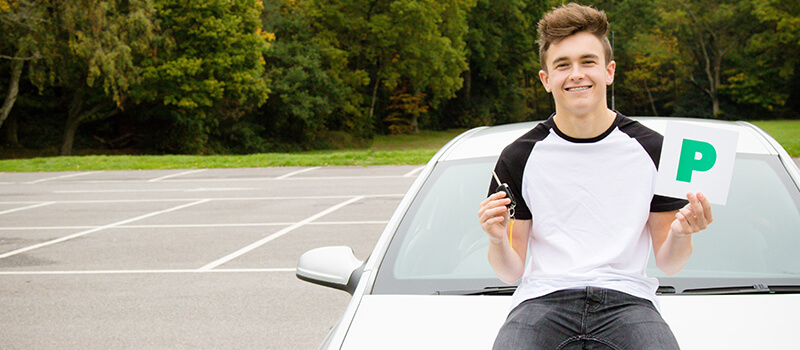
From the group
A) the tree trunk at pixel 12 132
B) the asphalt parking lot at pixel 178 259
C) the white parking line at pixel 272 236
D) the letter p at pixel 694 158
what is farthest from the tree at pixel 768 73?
the letter p at pixel 694 158

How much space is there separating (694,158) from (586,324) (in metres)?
0.52

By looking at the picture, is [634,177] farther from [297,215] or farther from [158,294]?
[297,215]

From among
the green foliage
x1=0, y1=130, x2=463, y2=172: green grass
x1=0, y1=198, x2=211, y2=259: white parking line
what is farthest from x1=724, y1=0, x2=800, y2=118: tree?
x1=0, y1=198, x2=211, y2=259: white parking line

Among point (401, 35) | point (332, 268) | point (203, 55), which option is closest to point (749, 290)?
point (332, 268)

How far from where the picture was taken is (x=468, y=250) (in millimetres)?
3168

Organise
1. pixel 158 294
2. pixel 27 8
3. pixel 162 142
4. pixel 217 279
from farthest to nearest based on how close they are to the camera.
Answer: pixel 162 142 < pixel 27 8 < pixel 217 279 < pixel 158 294

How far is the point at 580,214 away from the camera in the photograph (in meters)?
2.17

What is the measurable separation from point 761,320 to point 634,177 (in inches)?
23.9

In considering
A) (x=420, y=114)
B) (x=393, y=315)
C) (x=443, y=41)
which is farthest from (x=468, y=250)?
(x=420, y=114)

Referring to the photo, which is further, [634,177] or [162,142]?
[162,142]

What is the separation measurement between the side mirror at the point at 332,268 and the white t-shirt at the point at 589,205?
0.89 meters

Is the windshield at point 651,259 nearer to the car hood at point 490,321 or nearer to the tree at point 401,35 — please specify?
the car hood at point 490,321

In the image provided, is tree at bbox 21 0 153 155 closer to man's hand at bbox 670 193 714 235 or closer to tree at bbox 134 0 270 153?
tree at bbox 134 0 270 153

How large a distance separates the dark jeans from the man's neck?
462 millimetres
